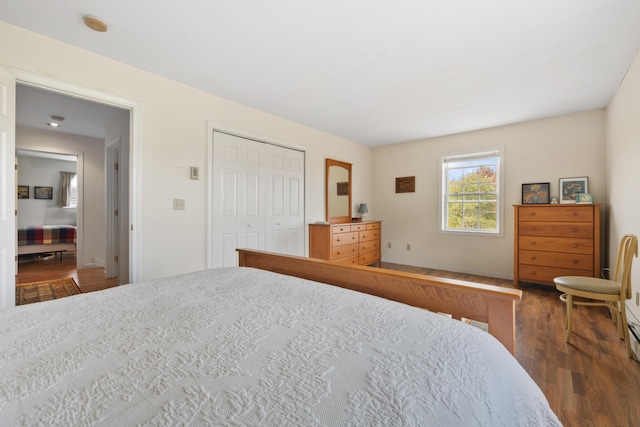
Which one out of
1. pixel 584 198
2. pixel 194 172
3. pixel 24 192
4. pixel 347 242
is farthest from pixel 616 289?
pixel 24 192

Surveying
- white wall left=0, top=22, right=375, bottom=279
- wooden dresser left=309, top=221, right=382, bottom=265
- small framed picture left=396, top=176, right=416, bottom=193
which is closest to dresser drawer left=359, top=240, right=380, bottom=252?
wooden dresser left=309, top=221, right=382, bottom=265

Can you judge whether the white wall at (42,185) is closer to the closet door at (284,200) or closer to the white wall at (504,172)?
the closet door at (284,200)

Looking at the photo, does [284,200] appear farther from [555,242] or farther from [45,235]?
[45,235]

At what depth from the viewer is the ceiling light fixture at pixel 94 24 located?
6.22ft

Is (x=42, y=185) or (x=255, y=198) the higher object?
(x=42, y=185)

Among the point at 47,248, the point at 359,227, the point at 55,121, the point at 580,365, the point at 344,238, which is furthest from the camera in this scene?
the point at 47,248

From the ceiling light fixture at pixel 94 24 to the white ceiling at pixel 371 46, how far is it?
0.12 feet

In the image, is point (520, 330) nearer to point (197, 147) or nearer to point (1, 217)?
point (197, 147)

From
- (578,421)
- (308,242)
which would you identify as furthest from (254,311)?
(308,242)

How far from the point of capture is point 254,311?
110 cm

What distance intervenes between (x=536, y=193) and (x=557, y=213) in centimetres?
60

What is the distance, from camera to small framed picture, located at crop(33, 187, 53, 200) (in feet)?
21.2

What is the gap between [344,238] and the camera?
438 cm

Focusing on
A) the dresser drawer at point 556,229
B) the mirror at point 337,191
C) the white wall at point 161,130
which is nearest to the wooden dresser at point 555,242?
the dresser drawer at point 556,229
